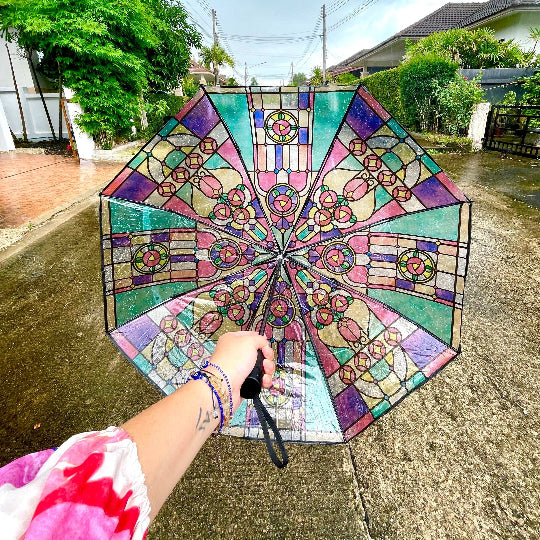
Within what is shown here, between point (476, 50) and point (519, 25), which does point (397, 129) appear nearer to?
point (476, 50)

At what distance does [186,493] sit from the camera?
5.47 feet

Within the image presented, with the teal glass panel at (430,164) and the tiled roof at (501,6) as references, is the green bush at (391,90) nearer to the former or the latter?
the tiled roof at (501,6)

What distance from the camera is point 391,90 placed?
50.3 ft

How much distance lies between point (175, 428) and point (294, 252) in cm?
97

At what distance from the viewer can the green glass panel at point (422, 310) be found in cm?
138

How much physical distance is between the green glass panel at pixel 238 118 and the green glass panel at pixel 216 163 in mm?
89

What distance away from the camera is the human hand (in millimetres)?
893

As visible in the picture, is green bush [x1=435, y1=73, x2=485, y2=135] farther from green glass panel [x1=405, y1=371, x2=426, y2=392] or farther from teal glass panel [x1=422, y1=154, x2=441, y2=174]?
green glass panel [x1=405, y1=371, x2=426, y2=392]

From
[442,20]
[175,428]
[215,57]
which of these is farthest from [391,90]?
[215,57]

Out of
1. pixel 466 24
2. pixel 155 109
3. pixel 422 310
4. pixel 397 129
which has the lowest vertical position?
pixel 422 310

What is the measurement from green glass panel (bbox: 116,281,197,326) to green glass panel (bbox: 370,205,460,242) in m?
0.91

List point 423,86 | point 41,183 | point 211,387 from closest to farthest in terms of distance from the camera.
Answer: point 211,387
point 41,183
point 423,86

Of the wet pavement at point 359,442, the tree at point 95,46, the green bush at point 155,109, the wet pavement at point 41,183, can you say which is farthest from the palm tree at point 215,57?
the wet pavement at point 359,442

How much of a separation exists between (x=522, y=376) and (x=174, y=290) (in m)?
2.31
